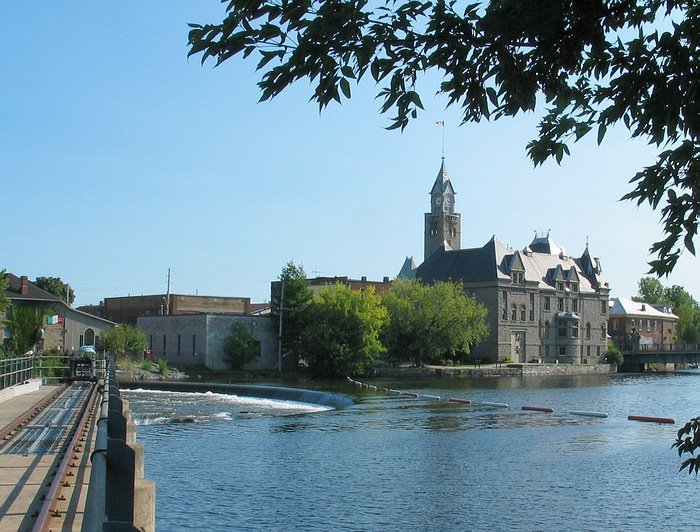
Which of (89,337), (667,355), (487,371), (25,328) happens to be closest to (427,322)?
(487,371)

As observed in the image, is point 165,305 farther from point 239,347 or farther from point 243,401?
point 243,401

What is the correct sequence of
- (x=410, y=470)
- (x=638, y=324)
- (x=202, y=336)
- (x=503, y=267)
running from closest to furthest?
(x=410, y=470) < (x=202, y=336) < (x=503, y=267) < (x=638, y=324)

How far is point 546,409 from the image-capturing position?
4100 cm

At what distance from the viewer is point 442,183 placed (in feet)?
455

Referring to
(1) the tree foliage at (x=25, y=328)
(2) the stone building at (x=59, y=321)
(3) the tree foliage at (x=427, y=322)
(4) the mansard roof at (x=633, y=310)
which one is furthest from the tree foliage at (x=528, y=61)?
(4) the mansard roof at (x=633, y=310)

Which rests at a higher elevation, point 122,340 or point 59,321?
point 59,321

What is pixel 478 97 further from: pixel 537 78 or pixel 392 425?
pixel 392 425

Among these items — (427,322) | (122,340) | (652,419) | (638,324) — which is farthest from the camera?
(638,324)

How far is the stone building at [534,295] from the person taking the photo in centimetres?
10338

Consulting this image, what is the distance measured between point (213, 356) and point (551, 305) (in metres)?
54.8

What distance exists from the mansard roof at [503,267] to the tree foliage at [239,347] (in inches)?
1314

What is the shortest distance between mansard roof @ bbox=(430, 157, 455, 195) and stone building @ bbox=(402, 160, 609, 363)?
19972mm

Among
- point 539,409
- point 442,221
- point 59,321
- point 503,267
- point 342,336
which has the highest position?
point 442,221

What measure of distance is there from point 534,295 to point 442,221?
29.6m
